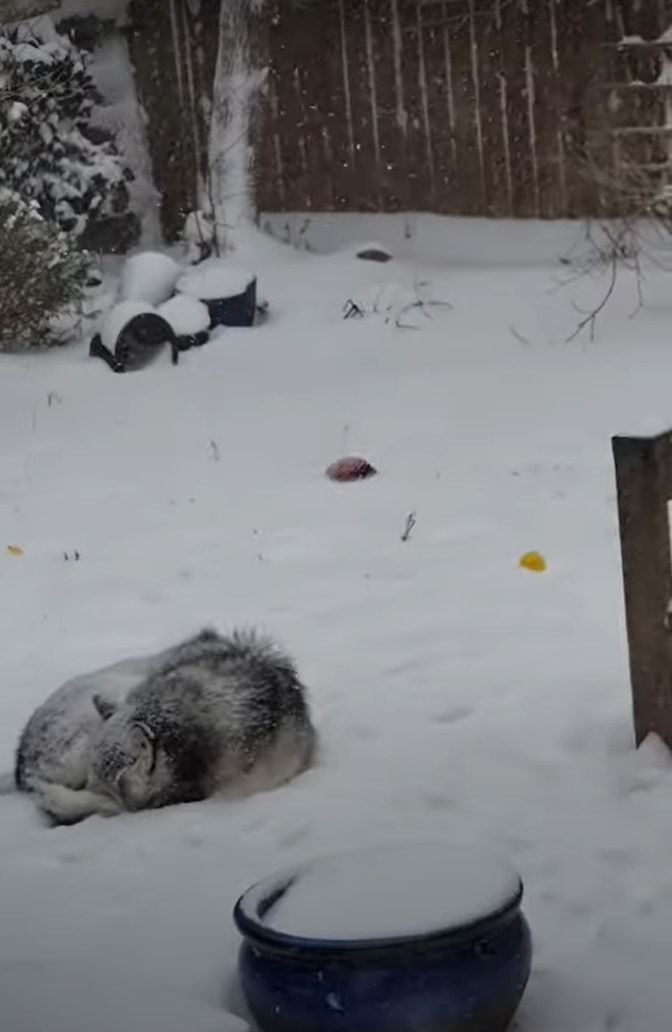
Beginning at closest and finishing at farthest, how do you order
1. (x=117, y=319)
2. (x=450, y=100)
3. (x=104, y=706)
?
(x=104, y=706)
(x=117, y=319)
(x=450, y=100)

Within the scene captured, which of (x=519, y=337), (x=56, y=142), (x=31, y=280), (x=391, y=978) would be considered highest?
(x=56, y=142)

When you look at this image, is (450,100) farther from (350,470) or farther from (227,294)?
(350,470)

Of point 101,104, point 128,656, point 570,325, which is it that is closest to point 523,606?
point 128,656

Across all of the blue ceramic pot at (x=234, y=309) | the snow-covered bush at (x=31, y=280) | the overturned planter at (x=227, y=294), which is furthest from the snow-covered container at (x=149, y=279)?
the blue ceramic pot at (x=234, y=309)

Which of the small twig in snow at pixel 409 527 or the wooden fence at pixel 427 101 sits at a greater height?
the wooden fence at pixel 427 101

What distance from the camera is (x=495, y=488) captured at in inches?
323

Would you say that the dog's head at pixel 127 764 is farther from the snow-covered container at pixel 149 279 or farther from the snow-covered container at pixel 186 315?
the snow-covered container at pixel 149 279

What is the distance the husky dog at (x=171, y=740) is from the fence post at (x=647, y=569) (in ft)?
3.15

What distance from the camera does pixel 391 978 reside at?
3074mm

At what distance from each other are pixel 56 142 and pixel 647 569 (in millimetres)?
11053

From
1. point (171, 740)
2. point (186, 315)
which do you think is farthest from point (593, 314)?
point (171, 740)

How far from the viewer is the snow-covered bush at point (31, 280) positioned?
1142 centimetres

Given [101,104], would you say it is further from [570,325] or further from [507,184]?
[570,325]

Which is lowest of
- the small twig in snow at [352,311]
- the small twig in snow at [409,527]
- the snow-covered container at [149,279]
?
the small twig in snow at [409,527]
